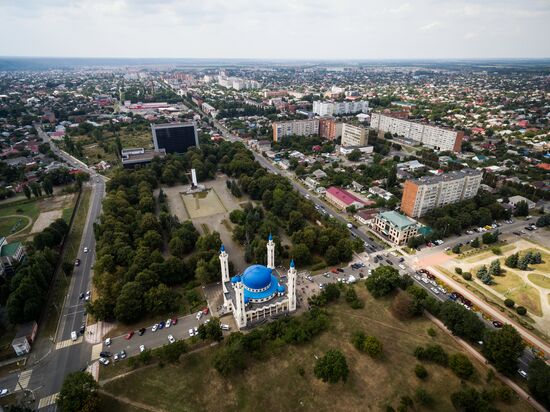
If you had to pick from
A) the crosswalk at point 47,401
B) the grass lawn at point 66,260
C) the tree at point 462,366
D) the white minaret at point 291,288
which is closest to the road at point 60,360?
the crosswalk at point 47,401

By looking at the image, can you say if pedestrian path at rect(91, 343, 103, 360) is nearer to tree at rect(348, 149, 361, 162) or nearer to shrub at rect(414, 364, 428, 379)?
shrub at rect(414, 364, 428, 379)

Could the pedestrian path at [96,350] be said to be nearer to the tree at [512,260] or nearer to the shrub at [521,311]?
the shrub at [521,311]

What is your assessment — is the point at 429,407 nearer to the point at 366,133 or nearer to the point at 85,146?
the point at 366,133

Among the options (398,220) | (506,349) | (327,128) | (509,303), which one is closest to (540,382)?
(506,349)

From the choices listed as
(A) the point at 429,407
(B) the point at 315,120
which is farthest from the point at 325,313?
(B) the point at 315,120

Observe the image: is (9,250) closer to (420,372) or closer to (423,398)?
(420,372)

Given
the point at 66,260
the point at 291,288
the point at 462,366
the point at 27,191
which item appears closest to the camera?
the point at 462,366

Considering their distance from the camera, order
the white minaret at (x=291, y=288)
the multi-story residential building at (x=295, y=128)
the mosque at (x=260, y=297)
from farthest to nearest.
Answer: the multi-story residential building at (x=295, y=128), the mosque at (x=260, y=297), the white minaret at (x=291, y=288)
